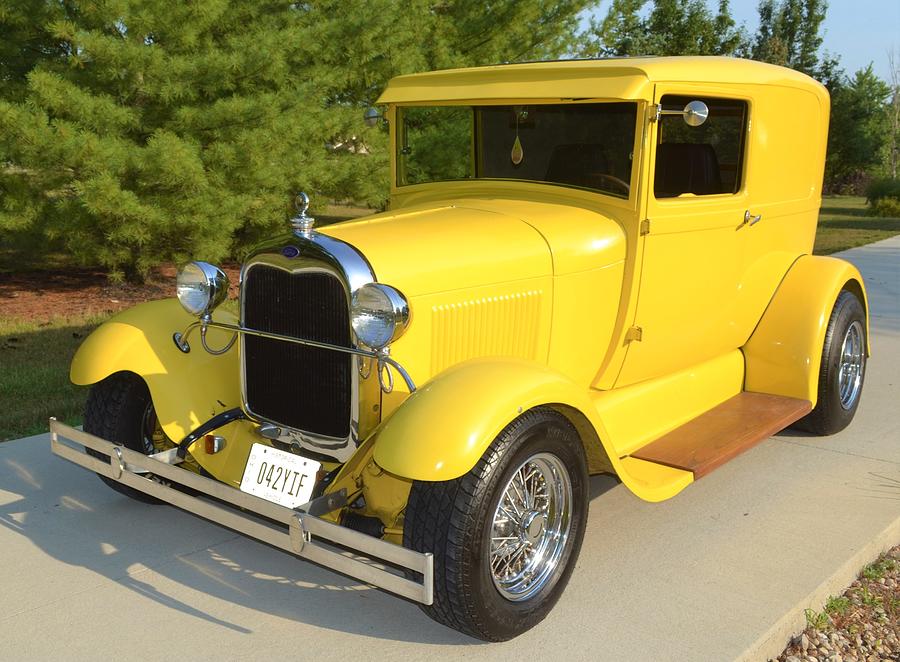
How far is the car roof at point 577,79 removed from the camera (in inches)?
145

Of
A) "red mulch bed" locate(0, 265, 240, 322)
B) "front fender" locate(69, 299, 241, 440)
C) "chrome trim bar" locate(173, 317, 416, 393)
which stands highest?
"chrome trim bar" locate(173, 317, 416, 393)

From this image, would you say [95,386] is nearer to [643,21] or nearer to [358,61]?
[358,61]

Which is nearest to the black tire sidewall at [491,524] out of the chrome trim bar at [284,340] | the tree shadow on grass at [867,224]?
the chrome trim bar at [284,340]

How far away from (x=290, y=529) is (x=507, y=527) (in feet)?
2.50

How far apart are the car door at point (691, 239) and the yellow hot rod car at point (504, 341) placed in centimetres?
2

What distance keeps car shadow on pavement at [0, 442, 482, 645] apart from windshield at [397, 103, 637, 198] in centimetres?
196

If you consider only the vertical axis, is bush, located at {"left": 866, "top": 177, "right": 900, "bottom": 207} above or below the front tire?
below

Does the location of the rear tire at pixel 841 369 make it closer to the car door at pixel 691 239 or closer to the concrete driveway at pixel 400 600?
the concrete driveway at pixel 400 600

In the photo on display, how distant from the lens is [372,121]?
177 inches

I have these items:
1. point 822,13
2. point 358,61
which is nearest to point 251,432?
point 358,61

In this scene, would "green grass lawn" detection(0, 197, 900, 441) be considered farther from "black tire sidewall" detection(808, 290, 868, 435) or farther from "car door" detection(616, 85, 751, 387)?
"black tire sidewall" detection(808, 290, 868, 435)

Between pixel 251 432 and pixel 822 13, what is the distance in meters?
33.1

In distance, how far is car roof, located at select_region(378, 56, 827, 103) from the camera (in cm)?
370

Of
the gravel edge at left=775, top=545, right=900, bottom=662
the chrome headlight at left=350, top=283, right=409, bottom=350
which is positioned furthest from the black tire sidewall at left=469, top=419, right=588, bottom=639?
the gravel edge at left=775, top=545, right=900, bottom=662
